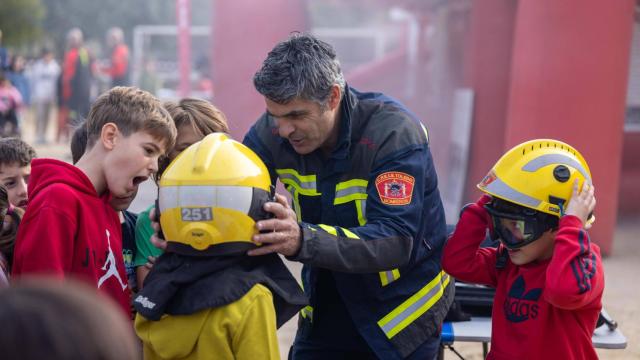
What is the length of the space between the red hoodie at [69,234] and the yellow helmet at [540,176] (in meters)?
1.21

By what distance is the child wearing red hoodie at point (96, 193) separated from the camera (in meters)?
2.27

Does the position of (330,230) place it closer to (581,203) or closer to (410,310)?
(410,310)

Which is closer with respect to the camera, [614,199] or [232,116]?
[614,199]

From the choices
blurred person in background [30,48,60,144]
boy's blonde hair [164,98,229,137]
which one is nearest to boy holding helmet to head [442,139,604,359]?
boy's blonde hair [164,98,229,137]

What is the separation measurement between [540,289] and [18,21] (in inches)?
1332

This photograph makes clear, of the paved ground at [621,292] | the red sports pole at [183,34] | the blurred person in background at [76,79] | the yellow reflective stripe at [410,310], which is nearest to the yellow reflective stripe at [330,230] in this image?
the yellow reflective stripe at [410,310]

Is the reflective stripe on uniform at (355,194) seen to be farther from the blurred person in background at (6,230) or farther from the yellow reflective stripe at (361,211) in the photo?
the blurred person in background at (6,230)

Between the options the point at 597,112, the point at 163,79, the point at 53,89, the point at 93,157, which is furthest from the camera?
the point at 163,79

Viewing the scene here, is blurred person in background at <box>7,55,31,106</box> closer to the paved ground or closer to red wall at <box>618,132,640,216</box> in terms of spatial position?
the paved ground

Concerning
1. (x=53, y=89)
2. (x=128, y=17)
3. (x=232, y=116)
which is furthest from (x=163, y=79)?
(x=232, y=116)

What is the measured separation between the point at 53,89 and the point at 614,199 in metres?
15.0

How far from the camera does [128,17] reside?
39750 mm

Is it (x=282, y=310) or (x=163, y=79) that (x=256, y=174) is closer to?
(x=282, y=310)

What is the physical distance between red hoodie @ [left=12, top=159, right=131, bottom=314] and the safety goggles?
1.21 m
